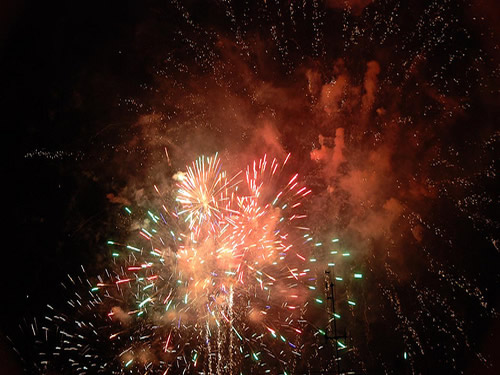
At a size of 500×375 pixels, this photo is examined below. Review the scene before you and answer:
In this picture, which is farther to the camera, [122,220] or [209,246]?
[122,220]

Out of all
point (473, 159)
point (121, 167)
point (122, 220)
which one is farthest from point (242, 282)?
point (473, 159)

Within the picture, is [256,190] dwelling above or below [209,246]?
above

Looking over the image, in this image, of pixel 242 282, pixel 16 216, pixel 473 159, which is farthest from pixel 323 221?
pixel 16 216

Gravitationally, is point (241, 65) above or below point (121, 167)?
above

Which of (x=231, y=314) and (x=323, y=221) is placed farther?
(x=323, y=221)

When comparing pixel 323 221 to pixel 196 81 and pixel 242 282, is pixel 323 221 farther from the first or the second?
pixel 196 81

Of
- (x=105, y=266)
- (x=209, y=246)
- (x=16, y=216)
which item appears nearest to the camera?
(x=209, y=246)

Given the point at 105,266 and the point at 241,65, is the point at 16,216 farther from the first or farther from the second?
the point at 241,65

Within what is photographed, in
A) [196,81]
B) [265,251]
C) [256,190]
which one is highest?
[196,81]

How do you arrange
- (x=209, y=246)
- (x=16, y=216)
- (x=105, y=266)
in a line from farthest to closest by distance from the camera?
(x=16, y=216)
(x=105, y=266)
(x=209, y=246)
